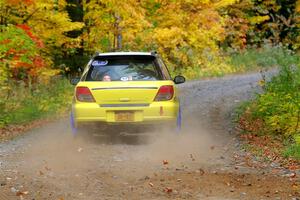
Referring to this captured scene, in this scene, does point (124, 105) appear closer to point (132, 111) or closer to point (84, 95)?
point (132, 111)

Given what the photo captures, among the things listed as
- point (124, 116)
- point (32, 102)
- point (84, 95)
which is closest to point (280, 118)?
point (124, 116)

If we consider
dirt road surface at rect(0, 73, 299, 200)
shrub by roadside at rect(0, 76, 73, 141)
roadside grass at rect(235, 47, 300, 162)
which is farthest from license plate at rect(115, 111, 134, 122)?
shrub by roadside at rect(0, 76, 73, 141)

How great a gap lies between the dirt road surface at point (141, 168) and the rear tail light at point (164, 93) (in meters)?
0.65

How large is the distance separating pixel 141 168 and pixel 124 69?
9.46 ft

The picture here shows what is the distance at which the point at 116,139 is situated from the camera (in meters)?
11.5

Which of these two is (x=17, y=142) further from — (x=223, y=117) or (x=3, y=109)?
(x=223, y=117)

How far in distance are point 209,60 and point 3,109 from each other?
42.7 ft

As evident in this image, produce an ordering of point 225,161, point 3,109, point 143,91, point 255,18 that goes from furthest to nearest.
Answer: point 255,18, point 3,109, point 143,91, point 225,161

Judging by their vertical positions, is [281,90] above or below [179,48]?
above

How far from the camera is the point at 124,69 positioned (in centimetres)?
1088

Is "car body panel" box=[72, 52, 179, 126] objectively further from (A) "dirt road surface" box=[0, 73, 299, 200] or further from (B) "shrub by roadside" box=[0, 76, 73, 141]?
(B) "shrub by roadside" box=[0, 76, 73, 141]

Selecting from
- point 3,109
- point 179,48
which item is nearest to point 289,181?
point 3,109

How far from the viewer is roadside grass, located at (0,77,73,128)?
51.2 feet

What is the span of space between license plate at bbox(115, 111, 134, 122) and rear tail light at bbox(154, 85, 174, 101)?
551 millimetres
